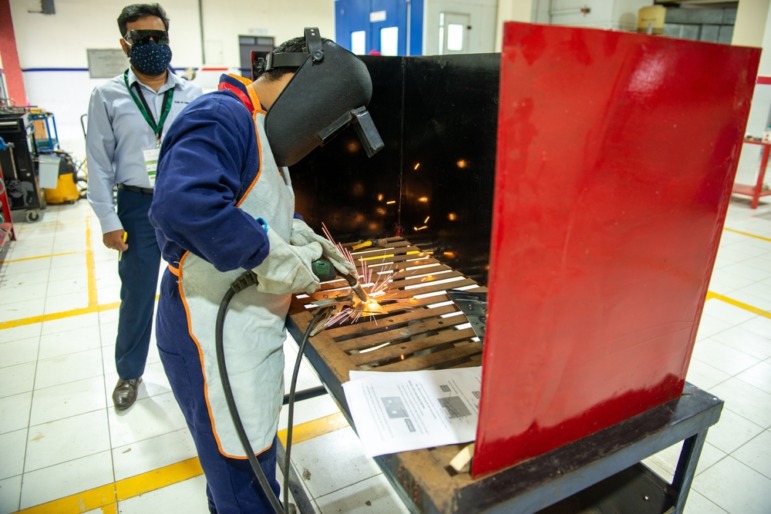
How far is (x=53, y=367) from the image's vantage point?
114 inches

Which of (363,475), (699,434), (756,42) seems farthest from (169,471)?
(756,42)

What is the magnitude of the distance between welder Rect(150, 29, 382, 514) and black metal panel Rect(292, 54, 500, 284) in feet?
1.74

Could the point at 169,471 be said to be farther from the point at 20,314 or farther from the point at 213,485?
the point at 20,314

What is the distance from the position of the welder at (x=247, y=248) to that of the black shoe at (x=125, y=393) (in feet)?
4.32

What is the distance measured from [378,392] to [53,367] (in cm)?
259

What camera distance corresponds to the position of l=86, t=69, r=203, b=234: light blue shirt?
2.21m

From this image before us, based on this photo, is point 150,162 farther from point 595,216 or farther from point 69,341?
point 595,216

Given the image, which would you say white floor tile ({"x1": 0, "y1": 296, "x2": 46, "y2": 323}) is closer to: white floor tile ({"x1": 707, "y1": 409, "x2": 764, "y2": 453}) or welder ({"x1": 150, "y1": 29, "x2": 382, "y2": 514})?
welder ({"x1": 150, "y1": 29, "x2": 382, "y2": 514})

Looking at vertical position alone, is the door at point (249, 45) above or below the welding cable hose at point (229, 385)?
above

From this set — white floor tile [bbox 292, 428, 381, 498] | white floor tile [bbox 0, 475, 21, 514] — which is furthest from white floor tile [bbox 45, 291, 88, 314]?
white floor tile [bbox 292, 428, 381, 498]

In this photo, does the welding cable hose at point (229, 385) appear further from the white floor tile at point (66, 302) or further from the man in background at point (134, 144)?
the white floor tile at point (66, 302)

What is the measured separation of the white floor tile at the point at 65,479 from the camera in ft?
6.53

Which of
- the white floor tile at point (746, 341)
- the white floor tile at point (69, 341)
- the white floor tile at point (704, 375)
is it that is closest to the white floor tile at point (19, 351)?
the white floor tile at point (69, 341)

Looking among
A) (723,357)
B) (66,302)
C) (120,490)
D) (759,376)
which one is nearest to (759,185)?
(723,357)
